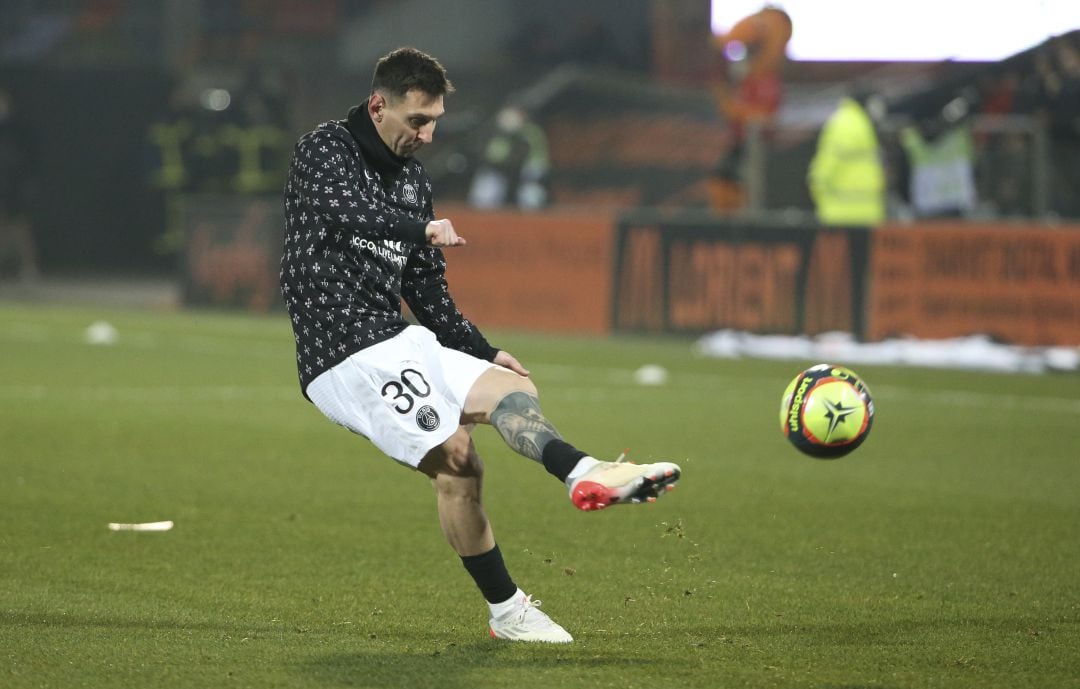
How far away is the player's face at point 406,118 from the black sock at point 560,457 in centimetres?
111

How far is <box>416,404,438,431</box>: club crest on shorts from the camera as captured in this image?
5.82 m

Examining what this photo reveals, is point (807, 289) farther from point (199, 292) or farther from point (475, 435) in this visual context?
point (199, 292)

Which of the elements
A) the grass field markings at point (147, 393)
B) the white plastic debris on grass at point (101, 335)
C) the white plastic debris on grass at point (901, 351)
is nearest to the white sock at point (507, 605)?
the grass field markings at point (147, 393)

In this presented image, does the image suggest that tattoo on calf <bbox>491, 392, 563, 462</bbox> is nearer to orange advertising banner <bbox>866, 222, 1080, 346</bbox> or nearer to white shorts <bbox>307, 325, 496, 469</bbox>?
white shorts <bbox>307, 325, 496, 469</bbox>

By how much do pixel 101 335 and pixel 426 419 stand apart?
46.0 feet

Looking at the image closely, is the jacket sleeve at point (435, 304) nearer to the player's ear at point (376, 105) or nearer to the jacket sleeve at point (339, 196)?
the jacket sleeve at point (339, 196)

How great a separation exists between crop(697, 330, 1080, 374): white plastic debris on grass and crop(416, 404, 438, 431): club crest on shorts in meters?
11.6

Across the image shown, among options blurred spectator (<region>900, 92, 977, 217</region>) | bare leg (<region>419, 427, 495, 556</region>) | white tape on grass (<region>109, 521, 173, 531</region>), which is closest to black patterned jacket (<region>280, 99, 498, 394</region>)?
bare leg (<region>419, 427, 495, 556</region>)

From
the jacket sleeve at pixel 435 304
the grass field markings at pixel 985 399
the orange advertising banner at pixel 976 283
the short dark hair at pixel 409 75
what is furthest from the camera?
the orange advertising banner at pixel 976 283

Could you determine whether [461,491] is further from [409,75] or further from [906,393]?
[906,393]

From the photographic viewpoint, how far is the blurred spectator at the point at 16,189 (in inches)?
1078

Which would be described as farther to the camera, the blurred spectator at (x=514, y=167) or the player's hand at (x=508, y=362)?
the blurred spectator at (x=514, y=167)

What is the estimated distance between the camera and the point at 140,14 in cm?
3080

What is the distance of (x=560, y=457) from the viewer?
5.59 meters
